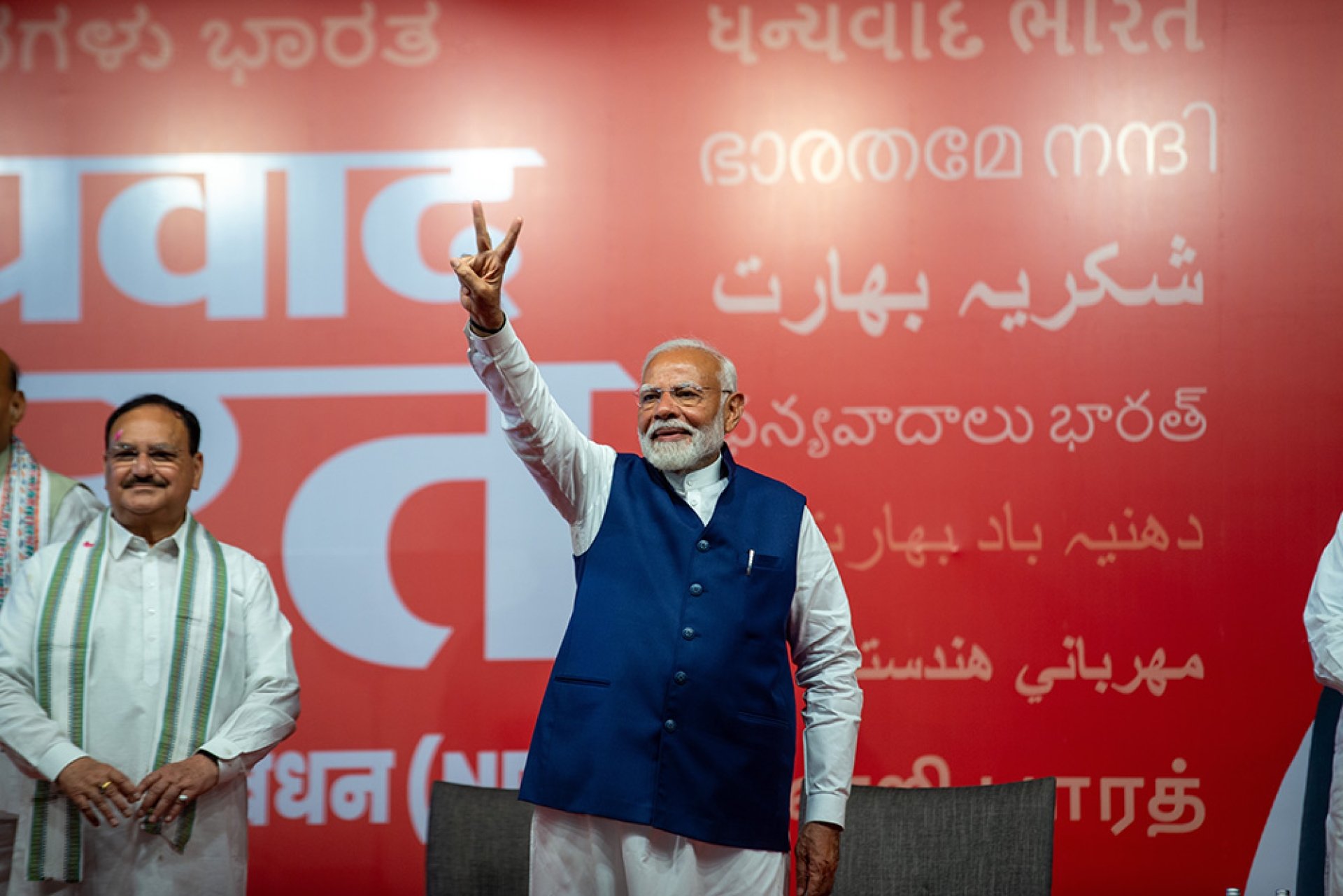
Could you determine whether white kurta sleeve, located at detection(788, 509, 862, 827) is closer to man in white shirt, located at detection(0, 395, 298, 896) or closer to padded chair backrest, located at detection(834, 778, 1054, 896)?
padded chair backrest, located at detection(834, 778, 1054, 896)

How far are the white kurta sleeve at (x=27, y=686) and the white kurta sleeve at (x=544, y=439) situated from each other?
1.03 metres

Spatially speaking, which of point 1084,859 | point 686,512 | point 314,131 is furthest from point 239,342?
point 1084,859

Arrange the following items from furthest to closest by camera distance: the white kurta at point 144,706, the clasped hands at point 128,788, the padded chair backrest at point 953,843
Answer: the padded chair backrest at point 953,843 → the white kurta at point 144,706 → the clasped hands at point 128,788

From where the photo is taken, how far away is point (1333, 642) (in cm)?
280

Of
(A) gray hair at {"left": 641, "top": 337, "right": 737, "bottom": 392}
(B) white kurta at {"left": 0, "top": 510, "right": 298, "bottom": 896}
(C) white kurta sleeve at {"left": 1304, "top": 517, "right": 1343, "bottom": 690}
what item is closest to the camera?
(B) white kurta at {"left": 0, "top": 510, "right": 298, "bottom": 896}

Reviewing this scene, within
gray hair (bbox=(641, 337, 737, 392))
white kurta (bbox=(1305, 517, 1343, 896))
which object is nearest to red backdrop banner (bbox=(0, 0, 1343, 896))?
white kurta (bbox=(1305, 517, 1343, 896))

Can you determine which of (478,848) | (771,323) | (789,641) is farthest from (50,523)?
(771,323)

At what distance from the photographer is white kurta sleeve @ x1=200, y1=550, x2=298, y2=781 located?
2.56m

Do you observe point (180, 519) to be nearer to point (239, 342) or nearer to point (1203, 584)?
point (239, 342)

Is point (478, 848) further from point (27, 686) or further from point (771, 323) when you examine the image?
point (771, 323)

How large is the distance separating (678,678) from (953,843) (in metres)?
1.15

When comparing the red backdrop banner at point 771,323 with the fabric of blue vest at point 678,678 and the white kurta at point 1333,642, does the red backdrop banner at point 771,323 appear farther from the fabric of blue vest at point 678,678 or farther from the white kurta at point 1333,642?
the fabric of blue vest at point 678,678

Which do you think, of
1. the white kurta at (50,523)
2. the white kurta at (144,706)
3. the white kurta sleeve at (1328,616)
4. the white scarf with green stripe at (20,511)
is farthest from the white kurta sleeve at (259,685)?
the white kurta sleeve at (1328,616)

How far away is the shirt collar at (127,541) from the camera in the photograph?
8.80ft
